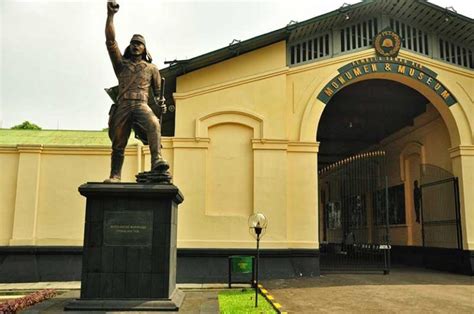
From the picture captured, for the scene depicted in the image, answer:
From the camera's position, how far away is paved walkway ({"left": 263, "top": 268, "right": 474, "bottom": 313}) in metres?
9.34

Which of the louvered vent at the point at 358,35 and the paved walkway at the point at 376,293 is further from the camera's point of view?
the louvered vent at the point at 358,35

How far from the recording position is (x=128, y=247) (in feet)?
25.8

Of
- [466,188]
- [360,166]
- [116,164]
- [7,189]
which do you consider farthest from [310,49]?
[7,189]

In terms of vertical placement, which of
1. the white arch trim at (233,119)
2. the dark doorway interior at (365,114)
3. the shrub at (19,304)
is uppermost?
the dark doorway interior at (365,114)

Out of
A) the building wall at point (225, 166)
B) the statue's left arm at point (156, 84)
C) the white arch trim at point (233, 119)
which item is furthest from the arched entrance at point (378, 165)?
the statue's left arm at point (156, 84)

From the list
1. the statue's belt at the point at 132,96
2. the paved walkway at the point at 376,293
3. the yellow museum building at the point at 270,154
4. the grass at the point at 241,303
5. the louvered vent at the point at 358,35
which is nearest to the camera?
the statue's belt at the point at 132,96

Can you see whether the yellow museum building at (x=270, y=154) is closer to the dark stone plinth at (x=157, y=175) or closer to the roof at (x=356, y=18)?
the roof at (x=356, y=18)

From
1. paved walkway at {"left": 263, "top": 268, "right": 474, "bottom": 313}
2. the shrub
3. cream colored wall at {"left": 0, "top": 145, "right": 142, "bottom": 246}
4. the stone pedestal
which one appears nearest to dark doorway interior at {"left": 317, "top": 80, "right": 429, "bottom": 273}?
paved walkway at {"left": 263, "top": 268, "right": 474, "bottom": 313}

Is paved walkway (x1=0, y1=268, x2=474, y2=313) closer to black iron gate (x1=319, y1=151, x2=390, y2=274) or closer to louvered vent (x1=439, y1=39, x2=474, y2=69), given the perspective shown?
black iron gate (x1=319, y1=151, x2=390, y2=274)

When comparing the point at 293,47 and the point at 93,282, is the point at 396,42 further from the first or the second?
the point at 93,282

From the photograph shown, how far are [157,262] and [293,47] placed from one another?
9649 mm

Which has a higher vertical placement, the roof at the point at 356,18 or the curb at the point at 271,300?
the roof at the point at 356,18

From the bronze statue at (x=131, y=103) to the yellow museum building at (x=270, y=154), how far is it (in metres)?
5.29

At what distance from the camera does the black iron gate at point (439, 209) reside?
15.4 m
